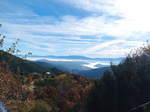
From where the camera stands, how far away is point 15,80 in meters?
7.79

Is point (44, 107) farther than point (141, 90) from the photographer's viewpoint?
Yes

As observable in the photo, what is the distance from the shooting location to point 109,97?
24.3 feet

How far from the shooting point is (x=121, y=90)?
7402 mm

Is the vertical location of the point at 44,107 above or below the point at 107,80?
below

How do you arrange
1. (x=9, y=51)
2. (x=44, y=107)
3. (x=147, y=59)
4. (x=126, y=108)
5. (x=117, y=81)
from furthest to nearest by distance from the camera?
(x=44, y=107) → (x=147, y=59) → (x=117, y=81) → (x=126, y=108) → (x=9, y=51)

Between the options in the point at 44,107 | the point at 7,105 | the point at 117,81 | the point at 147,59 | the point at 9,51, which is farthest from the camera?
the point at 44,107

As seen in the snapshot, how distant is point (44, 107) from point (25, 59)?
663 cm

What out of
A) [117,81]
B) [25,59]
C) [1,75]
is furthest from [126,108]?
[1,75]

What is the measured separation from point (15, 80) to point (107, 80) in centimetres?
415

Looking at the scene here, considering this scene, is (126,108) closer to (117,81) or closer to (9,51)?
(117,81)

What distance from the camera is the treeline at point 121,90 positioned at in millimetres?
7234

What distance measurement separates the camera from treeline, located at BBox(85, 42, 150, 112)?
7.23 meters

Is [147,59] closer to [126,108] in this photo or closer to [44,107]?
[126,108]

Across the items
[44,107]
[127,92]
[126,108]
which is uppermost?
[127,92]
